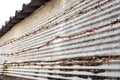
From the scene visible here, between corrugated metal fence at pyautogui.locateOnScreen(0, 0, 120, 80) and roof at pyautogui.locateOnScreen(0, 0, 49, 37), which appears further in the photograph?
Answer: roof at pyautogui.locateOnScreen(0, 0, 49, 37)

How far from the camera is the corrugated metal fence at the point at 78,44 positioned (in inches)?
163

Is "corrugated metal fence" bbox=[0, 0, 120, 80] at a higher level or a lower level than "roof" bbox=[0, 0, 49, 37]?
lower

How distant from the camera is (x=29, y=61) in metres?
8.34

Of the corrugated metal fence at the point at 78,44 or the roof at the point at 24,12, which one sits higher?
the roof at the point at 24,12

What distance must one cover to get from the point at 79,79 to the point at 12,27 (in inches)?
323

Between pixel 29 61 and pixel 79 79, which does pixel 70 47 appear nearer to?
pixel 79 79

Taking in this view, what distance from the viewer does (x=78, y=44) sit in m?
5.18

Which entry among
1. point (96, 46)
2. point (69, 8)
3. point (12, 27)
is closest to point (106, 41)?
point (96, 46)

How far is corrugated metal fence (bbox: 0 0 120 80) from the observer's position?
414 cm

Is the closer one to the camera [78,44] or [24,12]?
[78,44]

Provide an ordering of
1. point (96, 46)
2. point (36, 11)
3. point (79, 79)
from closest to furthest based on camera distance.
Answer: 1. point (96, 46)
2. point (79, 79)
3. point (36, 11)

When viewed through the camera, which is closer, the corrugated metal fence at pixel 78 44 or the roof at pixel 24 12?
the corrugated metal fence at pixel 78 44

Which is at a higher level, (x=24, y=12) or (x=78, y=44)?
(x=24, y=12)

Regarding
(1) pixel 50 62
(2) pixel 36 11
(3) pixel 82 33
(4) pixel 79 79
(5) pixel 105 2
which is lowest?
(4) pixel 79 79
